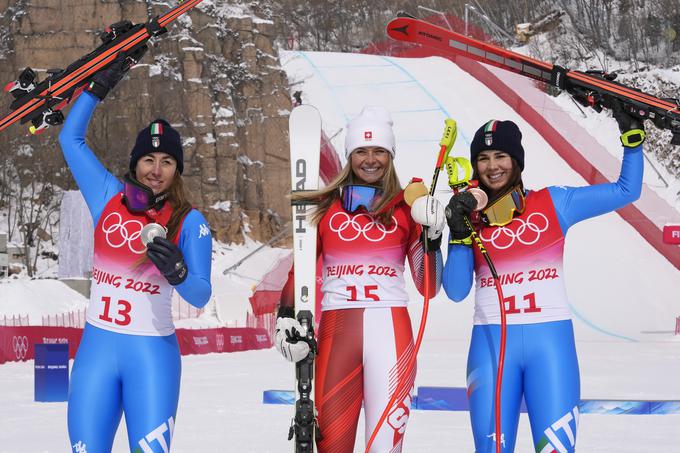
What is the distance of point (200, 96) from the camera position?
30750mm

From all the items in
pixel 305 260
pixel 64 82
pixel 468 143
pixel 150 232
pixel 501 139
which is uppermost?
pixel 468 143

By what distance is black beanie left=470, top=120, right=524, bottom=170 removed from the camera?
4.26 m

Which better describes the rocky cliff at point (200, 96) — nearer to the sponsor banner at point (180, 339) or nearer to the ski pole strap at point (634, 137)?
the sponsor banner at point (180, 339)

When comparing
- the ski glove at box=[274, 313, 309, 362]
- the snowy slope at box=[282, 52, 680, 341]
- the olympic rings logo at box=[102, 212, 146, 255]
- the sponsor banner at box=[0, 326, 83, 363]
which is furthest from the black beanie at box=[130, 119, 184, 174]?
the snowy slope at box=[282, 52, 680, 341]

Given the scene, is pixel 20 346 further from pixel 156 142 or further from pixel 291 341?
pixel 291 341

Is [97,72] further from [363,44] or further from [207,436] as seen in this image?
[363,44]

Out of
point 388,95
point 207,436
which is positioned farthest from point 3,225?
point 207,436

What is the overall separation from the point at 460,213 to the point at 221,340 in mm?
11341

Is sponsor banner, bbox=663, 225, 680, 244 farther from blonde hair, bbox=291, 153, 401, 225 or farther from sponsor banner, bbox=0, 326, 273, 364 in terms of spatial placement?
blonde hair, bbox=291, 153, 401, 225

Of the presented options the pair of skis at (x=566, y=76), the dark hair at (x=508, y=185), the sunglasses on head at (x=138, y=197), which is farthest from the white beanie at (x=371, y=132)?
the sunglasses on head at (x=138, y=197)

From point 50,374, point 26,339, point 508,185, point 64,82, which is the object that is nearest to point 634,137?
point 508,185

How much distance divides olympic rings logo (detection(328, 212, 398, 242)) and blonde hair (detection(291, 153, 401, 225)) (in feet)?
0.11

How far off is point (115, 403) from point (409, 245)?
1524mm

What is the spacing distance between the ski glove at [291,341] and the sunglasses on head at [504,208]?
104 cm
